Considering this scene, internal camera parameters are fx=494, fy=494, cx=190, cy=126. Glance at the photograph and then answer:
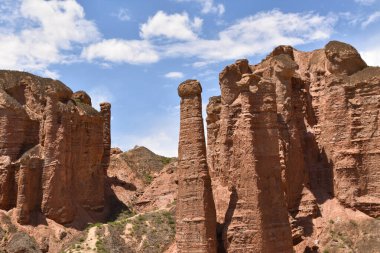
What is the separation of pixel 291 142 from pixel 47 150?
23.5m

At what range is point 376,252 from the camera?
114 ft

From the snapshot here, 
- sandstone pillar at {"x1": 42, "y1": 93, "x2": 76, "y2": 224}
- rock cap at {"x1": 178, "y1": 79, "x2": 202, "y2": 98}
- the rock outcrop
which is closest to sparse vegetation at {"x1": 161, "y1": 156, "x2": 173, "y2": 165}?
sandstone pillar at {"x1": 42, "y1": 93, "x2": 76, "y2": 224}

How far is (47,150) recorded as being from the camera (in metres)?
48.2

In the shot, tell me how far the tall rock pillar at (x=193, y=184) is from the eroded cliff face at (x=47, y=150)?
17908 millimetres

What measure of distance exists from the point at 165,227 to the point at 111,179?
1991 centimetres

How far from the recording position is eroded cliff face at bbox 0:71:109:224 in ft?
154

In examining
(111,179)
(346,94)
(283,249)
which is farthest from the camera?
(111,179)

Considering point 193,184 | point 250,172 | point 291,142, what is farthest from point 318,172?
point 193,184

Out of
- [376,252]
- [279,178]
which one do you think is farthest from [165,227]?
[376,252]

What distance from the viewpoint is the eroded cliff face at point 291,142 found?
33250 millimetres

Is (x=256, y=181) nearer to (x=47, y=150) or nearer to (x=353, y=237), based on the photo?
(x=353, y=237)

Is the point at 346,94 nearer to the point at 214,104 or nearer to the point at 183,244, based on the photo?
the point at 214,104

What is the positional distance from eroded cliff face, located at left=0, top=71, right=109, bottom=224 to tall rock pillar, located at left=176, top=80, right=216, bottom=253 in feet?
58.8

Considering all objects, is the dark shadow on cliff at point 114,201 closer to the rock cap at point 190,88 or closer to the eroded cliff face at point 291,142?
the eroded cliff face at point 291,142
